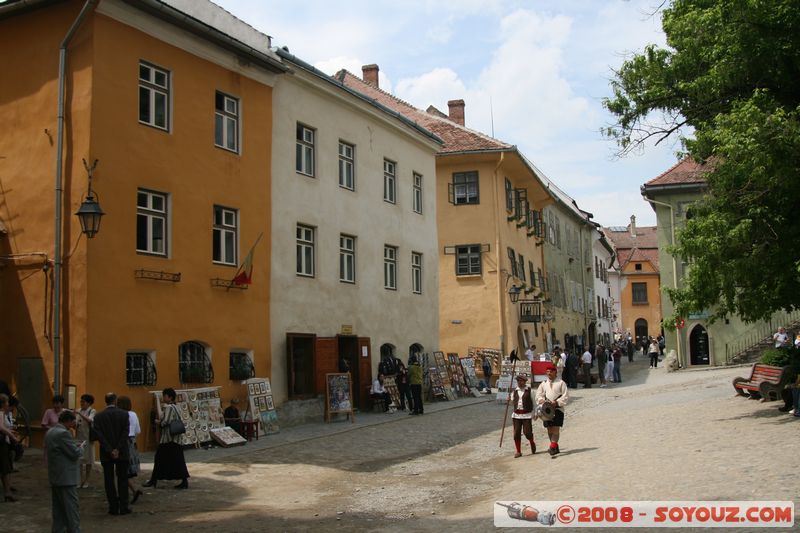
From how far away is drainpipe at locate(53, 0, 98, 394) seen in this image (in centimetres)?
1623

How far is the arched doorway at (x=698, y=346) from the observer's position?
134 feet

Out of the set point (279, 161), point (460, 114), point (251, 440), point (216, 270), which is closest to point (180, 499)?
Answer: point (251, 440)

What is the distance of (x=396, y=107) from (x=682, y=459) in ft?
94.7

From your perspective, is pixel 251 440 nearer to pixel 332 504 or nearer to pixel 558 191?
pixel 332 504

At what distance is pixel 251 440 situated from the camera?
18.8 meters

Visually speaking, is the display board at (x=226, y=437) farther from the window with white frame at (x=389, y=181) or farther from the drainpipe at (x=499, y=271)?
the drainpipe at (x=499, y=271)

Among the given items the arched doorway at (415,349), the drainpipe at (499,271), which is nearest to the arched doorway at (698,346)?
the drainpipe at (499,271)

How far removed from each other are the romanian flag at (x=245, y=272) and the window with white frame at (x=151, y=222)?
6.76 feet

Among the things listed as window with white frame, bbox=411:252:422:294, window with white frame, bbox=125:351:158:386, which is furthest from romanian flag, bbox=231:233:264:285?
window with white frame, bbox=411:252:422:294

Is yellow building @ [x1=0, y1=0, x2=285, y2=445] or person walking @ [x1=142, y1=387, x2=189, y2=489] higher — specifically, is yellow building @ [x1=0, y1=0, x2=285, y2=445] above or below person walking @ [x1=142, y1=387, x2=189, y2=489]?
above

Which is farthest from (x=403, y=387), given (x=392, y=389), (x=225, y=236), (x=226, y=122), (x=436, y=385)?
(x=226, y=122)

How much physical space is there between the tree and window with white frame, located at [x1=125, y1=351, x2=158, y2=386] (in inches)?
416

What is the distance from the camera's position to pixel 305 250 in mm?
23312

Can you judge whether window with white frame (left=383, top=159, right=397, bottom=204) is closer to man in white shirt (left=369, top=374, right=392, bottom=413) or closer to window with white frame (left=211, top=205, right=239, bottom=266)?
man in white shirt (left=369, top=374, right=392, bottom=413)
